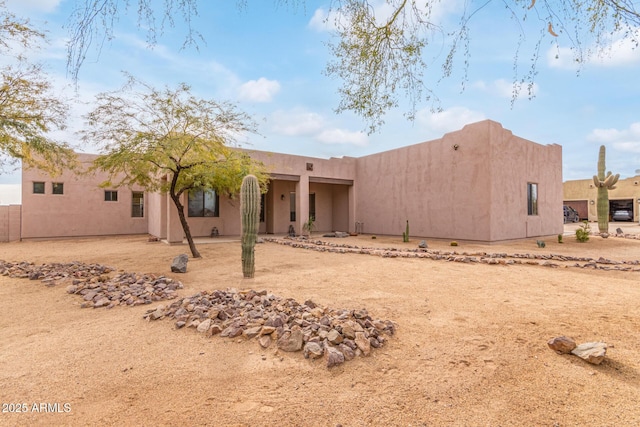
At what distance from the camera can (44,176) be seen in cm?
1409

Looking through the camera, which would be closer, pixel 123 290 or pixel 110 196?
pixel 123 290

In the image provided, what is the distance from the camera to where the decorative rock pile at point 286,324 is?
110 inches

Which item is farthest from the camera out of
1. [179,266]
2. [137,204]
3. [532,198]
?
[137,204]

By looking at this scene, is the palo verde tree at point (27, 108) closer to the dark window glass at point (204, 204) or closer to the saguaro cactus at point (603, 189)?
the dark window glass at point (204, 204)

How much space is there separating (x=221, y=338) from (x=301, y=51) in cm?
367

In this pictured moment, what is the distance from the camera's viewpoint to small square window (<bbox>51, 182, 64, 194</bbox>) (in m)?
14.5

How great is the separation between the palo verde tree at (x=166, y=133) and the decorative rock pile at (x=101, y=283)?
2.66m

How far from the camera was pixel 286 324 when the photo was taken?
3.23 metres

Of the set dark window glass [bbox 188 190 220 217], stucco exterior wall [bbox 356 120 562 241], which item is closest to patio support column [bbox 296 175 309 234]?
stucco exterior wall [bbox 356 120 562 241]

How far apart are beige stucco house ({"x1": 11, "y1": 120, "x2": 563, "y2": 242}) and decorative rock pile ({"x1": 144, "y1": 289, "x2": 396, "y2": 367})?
29.7 ft

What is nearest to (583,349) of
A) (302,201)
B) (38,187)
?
(302,201)

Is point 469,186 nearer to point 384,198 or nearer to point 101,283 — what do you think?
point 384,198

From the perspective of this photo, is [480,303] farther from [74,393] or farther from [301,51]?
[74,393]

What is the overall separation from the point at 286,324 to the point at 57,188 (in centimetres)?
1700
